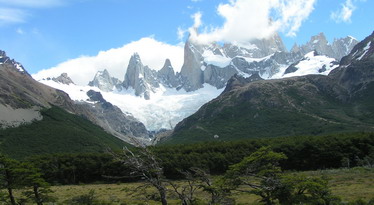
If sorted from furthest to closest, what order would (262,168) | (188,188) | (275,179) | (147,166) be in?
1. (262,168)
2. (275,179)
3. (188,188)
4. (147,166)

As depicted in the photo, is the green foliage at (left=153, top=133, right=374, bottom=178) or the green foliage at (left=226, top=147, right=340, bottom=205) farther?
the green foliage at (left=153, top=133, right=374, bottom=178)

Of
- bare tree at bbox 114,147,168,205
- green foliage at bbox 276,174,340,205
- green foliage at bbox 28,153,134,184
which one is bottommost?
green foliage at bbox 28,153,134,184

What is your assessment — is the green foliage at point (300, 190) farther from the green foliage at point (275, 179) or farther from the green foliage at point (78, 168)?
the green foliage at point (78, 168)

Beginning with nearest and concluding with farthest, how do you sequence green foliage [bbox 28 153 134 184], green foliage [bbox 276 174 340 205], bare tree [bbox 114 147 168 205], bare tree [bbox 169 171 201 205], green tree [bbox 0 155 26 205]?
bare tree [bbox 114 147 168 205], bare tree [bbox 169 171 201 205], green foliage [bbox 276 174 340 205], green tree [bbox 0 155 26 205], green foliage [bbox 28 153 134 184]

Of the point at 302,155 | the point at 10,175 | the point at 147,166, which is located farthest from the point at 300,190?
the point at 302,155

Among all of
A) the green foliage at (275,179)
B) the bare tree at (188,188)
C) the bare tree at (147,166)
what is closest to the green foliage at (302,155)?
the green foliage at (275,179)

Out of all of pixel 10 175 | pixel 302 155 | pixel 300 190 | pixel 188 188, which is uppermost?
pixel 10 175

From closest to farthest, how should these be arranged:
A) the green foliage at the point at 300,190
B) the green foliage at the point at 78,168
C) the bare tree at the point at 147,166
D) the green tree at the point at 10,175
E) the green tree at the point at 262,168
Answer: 1. the bare tree at the point at 147,166
2. the green tree at the point at 262,168
3. the green foliage at the point at 300,190
4. the green tree at the point at 10,175
5. the green foliage at the point at 78,168

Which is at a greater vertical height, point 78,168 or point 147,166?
point 147,166

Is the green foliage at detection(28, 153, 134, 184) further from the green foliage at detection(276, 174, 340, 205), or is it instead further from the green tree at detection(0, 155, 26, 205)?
the green foliage at detection(276, 174, 340, 205)

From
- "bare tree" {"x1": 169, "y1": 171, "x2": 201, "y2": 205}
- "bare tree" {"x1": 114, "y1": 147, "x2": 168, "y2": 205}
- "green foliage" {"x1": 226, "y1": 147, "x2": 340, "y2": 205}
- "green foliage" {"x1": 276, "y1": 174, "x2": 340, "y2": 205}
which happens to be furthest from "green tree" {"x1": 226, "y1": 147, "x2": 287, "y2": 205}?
"bare tree" {"x1": 114, "y1": 147, "x2": 168, "y2": 205}

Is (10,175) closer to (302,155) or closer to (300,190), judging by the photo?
(300,190)

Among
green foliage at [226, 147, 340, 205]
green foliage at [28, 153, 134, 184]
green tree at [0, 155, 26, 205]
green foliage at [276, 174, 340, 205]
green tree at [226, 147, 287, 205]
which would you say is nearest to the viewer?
green tree at [226, 147, 287, 205]

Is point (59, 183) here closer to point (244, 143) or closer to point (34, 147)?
point (244, 143)
